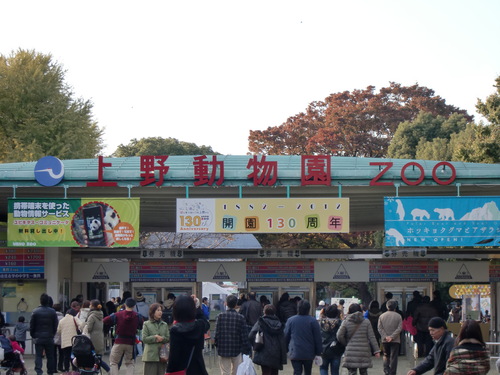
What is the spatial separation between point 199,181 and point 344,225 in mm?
3203

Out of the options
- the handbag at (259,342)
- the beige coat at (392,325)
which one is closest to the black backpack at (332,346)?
the handbag at (259,342)

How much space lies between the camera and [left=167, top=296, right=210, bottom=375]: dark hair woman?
843 cm

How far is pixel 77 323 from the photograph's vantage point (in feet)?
51.9

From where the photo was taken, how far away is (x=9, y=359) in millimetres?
15070

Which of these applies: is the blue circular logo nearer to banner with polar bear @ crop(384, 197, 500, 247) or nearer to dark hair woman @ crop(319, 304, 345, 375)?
banner with polar bear @ crop(384, 197, 500, 247)

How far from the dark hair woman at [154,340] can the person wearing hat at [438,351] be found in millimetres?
4223

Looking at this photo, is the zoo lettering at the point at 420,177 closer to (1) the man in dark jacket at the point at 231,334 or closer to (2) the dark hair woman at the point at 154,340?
(1) the man in dark jacket at the point at 231,334

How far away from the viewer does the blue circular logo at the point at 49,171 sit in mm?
18984

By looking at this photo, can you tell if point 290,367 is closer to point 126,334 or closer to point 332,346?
point 332,346

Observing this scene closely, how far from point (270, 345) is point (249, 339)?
0.34 metres

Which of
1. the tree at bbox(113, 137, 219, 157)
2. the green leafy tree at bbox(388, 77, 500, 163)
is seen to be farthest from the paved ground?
the tree at bbox(113, 137, 219, 157)

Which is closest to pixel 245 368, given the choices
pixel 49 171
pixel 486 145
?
pixel 49 171

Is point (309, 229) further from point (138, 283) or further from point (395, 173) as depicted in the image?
point (138, 283)

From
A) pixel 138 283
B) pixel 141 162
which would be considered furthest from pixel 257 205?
pixel 138 283
